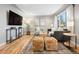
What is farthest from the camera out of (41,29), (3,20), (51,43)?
(3,20)

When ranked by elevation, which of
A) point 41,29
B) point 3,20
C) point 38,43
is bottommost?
point 38,43

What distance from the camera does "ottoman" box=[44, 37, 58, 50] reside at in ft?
12.7

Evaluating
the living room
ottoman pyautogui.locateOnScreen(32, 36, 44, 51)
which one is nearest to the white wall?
the living room

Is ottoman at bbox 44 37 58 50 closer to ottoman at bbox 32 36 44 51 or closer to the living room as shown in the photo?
the living room

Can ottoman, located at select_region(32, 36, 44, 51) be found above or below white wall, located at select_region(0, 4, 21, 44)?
below

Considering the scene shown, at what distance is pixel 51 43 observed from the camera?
393cm

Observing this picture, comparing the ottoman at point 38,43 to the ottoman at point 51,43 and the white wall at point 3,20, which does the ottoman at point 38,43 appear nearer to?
the ottoman at point 51,43

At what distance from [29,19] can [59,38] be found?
123 cm

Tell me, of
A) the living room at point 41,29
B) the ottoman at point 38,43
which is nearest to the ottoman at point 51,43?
the living room at point 41,29

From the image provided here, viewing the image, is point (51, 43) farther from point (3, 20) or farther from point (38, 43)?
point (3, 20)

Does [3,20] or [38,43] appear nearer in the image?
[38,43]

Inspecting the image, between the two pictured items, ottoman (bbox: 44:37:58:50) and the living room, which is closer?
the living room

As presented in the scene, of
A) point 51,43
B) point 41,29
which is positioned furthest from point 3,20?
point 51,43

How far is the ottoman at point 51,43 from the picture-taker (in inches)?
152
